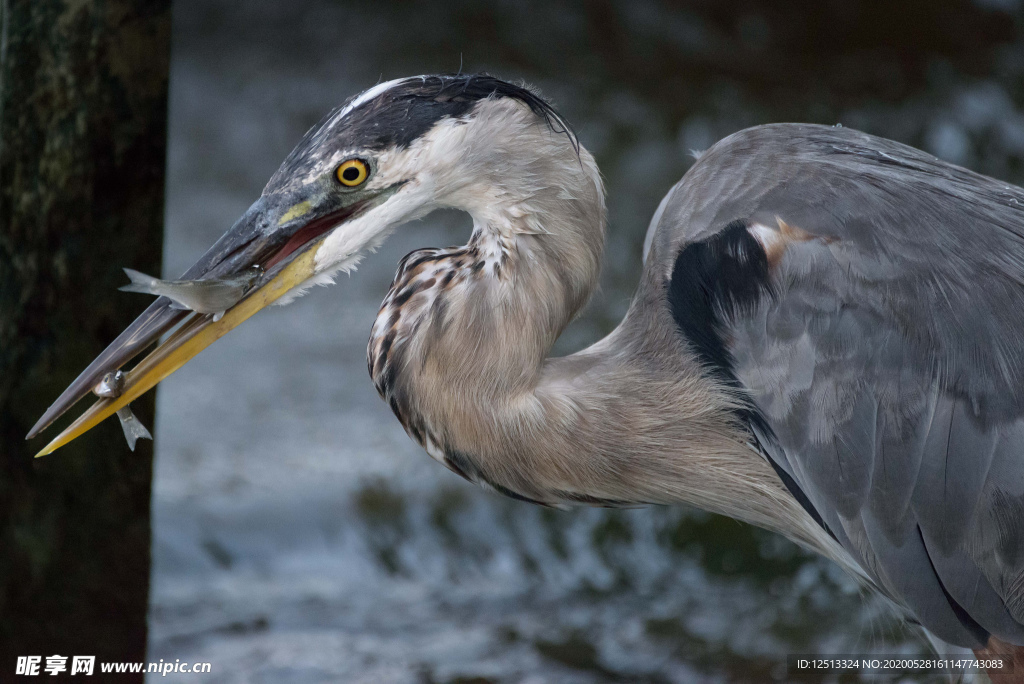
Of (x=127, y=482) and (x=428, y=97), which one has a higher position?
(x=428, y=97)

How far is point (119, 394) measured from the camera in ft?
5.99

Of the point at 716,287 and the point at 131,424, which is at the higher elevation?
the point at 716,287

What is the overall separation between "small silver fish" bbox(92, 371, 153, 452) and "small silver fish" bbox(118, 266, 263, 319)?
0.17m

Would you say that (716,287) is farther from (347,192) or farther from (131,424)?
(131,424)

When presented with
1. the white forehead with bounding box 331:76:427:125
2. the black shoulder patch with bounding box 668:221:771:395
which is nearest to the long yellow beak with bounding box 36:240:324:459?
the white forehead with bounding box 331:76:427:125

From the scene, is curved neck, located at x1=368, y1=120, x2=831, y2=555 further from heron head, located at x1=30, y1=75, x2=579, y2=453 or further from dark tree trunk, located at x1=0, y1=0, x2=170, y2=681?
dark tree trunk, located at x1=0, y1=0, x2=170, y2=681

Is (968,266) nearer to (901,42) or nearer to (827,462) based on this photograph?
(827,462)

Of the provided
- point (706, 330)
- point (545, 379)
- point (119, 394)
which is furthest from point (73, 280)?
point (706, 330)

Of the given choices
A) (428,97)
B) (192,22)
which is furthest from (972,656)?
(192,22)

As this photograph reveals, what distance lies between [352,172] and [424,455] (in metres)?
2.57

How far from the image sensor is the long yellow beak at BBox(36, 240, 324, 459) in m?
1.80

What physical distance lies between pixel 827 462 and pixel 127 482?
4.96 feet

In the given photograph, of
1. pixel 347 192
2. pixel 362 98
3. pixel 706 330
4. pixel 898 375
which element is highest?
pixel 362 98

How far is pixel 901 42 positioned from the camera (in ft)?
17.4
